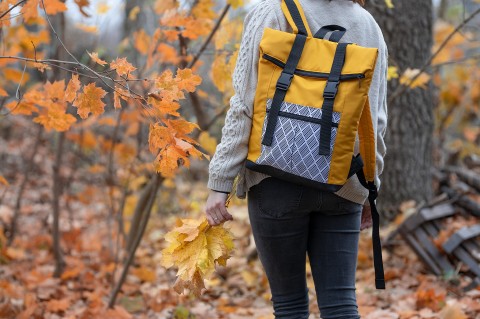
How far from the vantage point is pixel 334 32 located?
5.82 feet

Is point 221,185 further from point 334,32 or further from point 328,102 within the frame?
point 334,32

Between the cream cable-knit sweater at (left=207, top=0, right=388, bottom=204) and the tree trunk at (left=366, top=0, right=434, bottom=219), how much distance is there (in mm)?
2455

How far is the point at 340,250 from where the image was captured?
1844mm

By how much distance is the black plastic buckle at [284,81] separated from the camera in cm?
170

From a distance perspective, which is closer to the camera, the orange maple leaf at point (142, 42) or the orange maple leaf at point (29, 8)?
the orange maple leaf at point (29, 8)

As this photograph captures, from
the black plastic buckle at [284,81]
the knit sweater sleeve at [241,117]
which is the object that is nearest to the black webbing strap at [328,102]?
the black plastic buckle at [284,81]

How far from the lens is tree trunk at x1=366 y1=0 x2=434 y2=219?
4258mm

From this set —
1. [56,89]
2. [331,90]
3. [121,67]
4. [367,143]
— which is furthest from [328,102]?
[56,89]

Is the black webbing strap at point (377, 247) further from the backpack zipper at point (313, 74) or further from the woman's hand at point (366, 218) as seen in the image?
the backpack zipper at point (313, 74)

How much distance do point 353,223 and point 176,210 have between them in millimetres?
5305

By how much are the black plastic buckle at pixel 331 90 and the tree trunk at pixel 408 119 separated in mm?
2689

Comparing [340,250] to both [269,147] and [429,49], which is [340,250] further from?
[429,49]

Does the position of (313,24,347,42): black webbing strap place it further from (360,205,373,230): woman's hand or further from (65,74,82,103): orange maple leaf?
(65,74,82,103): orange maple leaf

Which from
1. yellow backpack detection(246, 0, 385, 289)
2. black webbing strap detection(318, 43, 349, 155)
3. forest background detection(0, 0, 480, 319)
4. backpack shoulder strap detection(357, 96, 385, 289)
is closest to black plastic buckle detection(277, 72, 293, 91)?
yellow backpack detection(246, 0, 385, 289)
